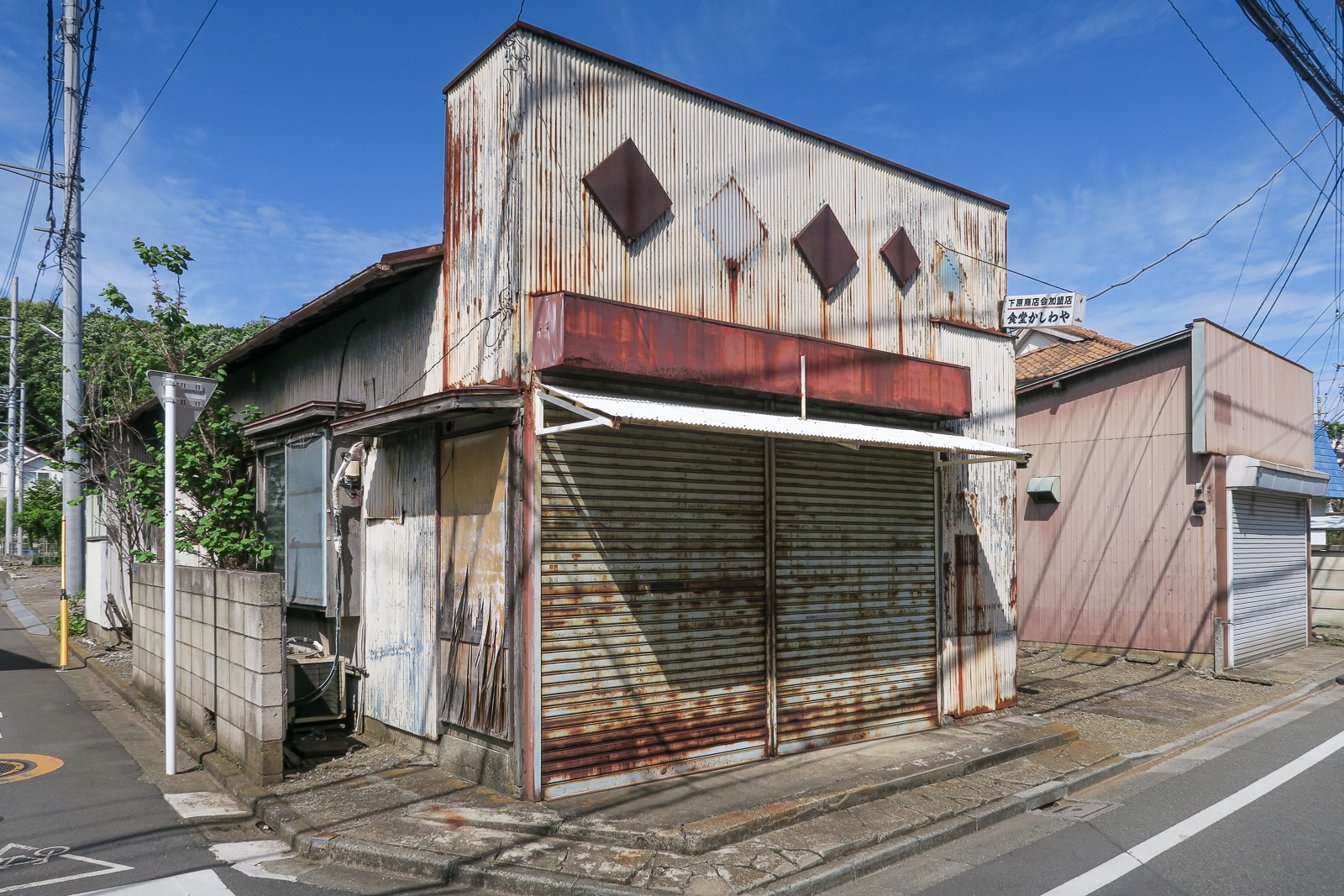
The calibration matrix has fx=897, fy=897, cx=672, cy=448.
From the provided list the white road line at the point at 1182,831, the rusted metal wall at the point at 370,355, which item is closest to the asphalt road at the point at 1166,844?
the white road line at the point at 1182,831

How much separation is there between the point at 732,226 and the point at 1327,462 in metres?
20.1

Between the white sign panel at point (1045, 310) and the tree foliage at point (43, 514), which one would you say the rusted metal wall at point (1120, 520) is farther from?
the tree foliage at point (43, 514)

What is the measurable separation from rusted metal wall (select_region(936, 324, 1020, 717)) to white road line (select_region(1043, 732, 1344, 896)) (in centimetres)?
301

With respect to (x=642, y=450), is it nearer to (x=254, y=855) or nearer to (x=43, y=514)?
(x=254, y=855)

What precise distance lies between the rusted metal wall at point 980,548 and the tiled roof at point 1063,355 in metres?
7.34

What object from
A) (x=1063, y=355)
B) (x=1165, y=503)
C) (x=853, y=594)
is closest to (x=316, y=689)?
(x=853, y=594)

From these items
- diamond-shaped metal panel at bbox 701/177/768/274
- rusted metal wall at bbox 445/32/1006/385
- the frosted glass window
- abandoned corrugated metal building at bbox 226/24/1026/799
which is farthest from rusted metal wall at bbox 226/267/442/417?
diamond-shaped metal panel at bbox 701/177/768/274

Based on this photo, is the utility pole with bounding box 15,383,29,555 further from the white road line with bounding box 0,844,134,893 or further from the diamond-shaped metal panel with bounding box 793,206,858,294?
the diamond-shaped metal panel with bounding box 793,206,858,294

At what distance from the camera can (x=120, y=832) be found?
6.68m

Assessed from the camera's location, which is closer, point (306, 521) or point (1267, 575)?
point (306, 521)

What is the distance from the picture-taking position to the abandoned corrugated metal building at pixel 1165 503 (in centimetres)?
1438

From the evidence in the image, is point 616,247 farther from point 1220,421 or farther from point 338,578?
point 1220,421

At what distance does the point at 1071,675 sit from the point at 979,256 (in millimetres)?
Result: 6979

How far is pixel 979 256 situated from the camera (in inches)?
450
